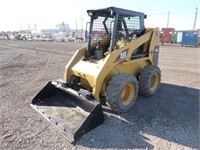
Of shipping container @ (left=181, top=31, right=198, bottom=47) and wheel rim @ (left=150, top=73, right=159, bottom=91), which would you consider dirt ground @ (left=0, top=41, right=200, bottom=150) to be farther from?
shipping container @ (left=181, top=31, right=198, bottom=47)

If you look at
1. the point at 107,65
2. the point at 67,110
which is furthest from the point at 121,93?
the point at 67,110

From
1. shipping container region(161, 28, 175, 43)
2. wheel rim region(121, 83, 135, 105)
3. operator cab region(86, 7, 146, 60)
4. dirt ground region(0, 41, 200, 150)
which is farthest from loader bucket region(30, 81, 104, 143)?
shipping container region(161, 28, 175, 43)

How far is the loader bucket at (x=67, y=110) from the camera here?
3.83 m

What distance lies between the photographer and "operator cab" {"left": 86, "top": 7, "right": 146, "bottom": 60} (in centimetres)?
503

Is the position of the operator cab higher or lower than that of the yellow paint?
A: higher

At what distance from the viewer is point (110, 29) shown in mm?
5328

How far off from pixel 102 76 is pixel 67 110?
1.13m

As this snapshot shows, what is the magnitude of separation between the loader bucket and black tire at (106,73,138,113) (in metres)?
0.42

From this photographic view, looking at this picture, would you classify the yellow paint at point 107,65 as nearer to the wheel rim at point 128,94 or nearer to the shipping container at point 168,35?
the wheel rim at point 128,94

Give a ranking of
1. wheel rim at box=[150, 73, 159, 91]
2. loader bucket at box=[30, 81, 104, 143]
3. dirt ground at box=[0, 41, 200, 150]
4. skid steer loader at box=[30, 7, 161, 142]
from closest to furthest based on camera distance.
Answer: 1. dirt ground at box=[0, 41, 200, 150]
2. loader bucket at box=[30, 81, 104, 143]
3. skid steer loader at box=[30, 7, 161, 142]
4. wheel rim at box=[150, 73, 159, 91]

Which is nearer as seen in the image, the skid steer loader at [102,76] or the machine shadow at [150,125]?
the machine shadow at [150,125]

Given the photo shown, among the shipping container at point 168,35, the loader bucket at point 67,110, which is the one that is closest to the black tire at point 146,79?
the loader bucket at point 67,110

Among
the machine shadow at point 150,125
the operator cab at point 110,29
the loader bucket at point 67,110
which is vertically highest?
the operator cab at point 110,29

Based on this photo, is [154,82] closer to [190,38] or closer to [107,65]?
[107,65]
